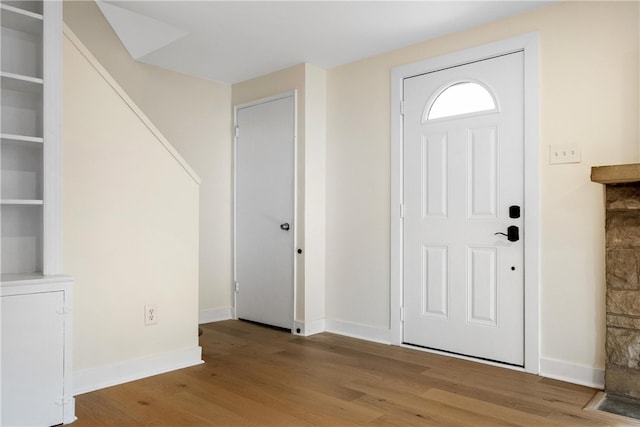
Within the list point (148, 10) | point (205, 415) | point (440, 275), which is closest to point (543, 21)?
point (440, 275)

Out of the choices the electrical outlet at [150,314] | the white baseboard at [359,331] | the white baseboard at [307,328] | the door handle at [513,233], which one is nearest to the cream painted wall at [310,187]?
the white baseboard at [307,328]

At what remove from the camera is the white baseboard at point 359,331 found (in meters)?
3.80

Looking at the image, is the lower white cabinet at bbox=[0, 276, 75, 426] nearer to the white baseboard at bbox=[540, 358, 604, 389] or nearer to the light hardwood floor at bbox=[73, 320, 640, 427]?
the light hardwood floor at bbox=[73, 320, 640, 427]

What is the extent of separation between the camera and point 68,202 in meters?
2.62

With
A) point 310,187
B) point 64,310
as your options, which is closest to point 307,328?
point 310,187

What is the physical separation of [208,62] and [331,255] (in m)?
2.02

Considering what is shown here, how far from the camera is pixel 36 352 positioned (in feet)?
7.23

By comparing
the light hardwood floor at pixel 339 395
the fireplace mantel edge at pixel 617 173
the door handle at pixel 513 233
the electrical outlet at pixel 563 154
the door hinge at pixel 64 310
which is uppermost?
the electrical outlet at pixel 563 154

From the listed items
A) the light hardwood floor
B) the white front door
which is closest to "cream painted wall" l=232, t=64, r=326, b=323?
the light hardwood floor

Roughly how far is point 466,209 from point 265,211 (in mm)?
1926

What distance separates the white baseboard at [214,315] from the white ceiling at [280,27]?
2.30 m

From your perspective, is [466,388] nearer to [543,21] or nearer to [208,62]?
[543,21]

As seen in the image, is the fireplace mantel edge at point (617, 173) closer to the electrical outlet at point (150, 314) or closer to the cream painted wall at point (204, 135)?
the electrical outlet at point (150, 314)

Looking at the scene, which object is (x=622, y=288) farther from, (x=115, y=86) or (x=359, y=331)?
(x=115, y=86)
